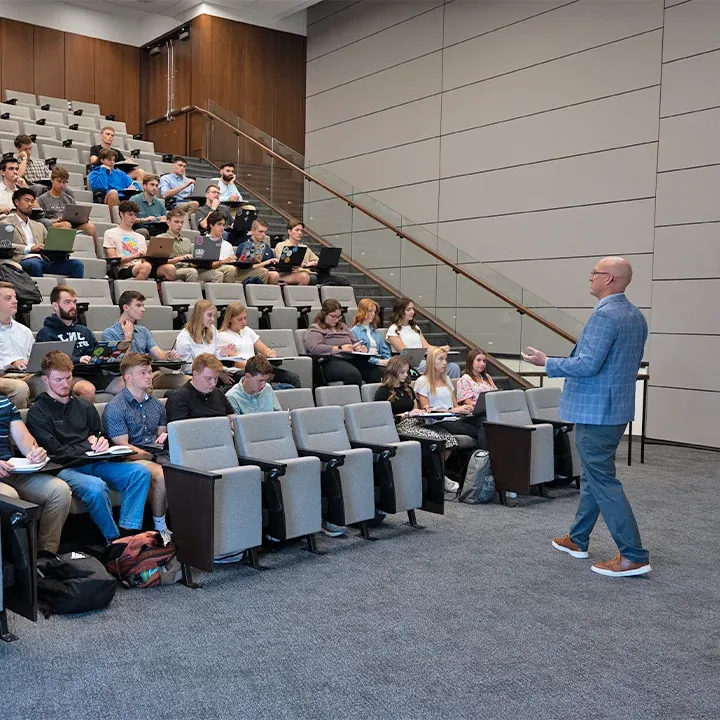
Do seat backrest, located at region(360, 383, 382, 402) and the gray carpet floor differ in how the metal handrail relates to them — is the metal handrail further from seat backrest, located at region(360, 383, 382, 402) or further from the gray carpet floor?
the gray carpet floor

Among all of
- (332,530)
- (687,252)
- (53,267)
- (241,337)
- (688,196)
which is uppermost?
(688,196)

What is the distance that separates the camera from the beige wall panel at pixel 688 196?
25.2 ft

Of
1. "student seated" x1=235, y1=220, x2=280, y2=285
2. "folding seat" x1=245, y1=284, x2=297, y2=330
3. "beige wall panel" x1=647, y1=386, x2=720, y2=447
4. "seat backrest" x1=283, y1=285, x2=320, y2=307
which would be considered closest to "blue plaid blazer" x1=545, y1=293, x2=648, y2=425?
"folding seat" x1=245, y1=284, x2=297, y2=330

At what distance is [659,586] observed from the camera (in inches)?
153

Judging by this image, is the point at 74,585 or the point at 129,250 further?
the point at 129,250

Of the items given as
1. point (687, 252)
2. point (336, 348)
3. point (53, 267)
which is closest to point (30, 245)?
point (53, 267)

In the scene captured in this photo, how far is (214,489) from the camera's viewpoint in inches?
151

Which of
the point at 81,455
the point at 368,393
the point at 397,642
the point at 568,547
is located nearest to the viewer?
the point at 397,642

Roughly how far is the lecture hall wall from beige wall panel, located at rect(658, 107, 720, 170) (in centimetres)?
1

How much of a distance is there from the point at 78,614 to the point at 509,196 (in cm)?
735

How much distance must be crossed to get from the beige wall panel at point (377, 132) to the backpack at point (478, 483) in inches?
239

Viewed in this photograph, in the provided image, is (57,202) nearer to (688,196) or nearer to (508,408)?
(508,408)

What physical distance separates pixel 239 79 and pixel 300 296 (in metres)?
6.01

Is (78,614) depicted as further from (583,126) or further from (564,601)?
(583,126)
